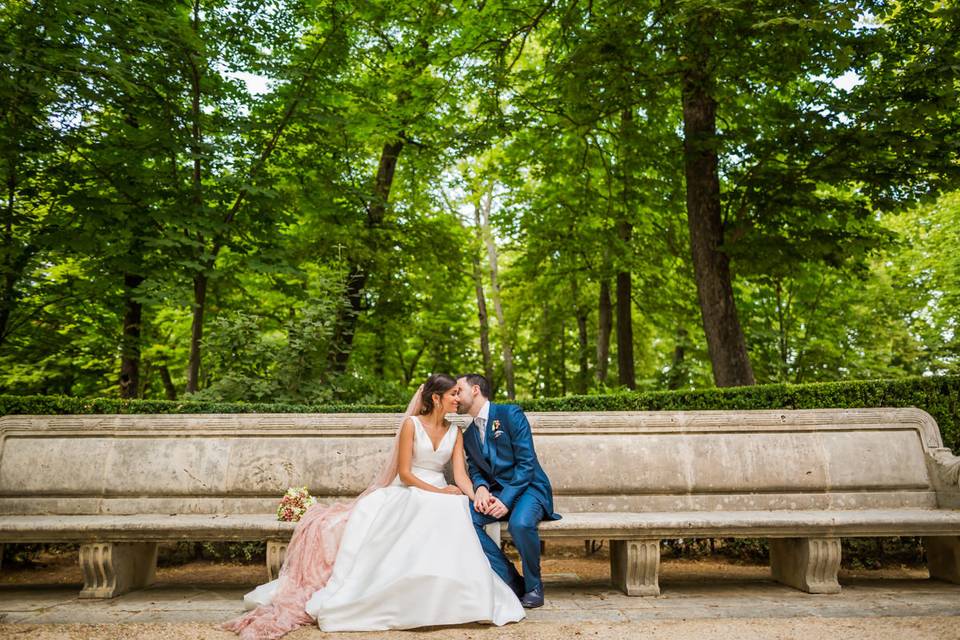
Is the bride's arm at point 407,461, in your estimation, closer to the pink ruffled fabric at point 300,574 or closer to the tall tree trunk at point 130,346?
the pink ruffled fabric at point 300,574

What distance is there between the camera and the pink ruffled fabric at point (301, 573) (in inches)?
142

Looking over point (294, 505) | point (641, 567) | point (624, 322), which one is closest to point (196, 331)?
point (294, 505)

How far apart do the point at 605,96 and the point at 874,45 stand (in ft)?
10.4

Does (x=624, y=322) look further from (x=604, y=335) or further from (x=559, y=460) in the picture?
(x=559, y=460)

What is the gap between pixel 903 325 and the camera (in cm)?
1469

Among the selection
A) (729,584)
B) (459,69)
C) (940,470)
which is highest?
(459,69)

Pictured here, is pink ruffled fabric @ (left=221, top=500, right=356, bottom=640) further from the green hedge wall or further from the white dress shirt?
the green hedge wall

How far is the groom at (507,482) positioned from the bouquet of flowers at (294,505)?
1334 millimetres

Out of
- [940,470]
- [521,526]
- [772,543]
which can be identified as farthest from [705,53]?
[521,526]

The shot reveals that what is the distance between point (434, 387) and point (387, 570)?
4.78ft

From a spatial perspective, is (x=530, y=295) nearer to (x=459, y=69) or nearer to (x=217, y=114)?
(x=459, y=69)

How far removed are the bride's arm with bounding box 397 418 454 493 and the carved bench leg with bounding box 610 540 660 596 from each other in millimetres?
1514

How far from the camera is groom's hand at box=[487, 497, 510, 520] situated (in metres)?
4.32

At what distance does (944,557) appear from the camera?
494 cm
